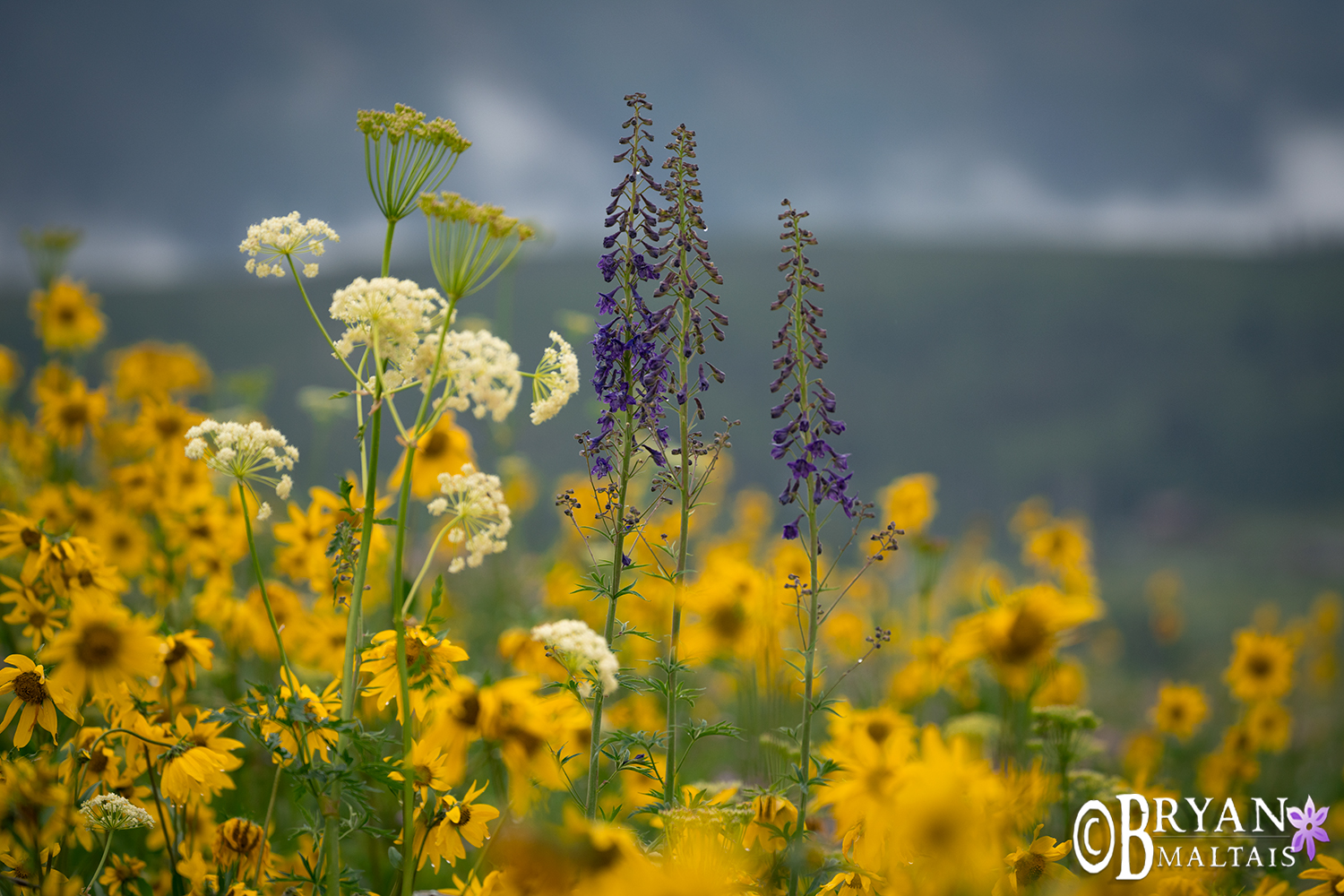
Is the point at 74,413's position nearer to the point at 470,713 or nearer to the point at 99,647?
the point at 99,647

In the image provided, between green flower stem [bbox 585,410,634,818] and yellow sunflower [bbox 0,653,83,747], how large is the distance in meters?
1.48

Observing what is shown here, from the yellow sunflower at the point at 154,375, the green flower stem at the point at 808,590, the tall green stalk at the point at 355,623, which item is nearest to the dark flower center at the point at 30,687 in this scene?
the tall green stalk at the point at 355,623

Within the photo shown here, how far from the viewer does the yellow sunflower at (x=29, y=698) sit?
7.34 ft

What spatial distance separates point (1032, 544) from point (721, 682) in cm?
341

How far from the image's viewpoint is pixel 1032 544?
534 centimetres

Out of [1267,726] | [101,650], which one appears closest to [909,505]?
[1267,726]

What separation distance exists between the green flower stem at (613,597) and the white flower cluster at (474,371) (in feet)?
1.46

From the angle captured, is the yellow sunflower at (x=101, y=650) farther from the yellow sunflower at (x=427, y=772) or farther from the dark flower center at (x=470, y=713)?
the dark flower center at (x=470, y=713)

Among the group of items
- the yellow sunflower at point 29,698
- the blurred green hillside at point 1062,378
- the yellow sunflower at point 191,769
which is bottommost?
the yellow sunflower at point 191,769

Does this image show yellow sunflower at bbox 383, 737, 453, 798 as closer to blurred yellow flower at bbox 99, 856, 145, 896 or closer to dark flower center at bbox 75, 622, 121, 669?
dark flower center at bbox 75, 622, 121, 669

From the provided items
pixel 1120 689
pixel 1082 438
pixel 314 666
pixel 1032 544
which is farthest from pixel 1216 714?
pixel 1082 438

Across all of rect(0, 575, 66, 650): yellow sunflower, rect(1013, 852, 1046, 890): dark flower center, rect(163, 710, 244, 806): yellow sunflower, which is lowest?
rect(1013, 852, 1046, 890): dark flower center

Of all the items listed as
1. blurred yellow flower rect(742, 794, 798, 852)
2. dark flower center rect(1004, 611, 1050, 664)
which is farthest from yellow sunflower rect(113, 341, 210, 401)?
dark flower center rect(1004, 611, 1050, 664)

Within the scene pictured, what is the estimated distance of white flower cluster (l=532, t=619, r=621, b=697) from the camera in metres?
1.75
